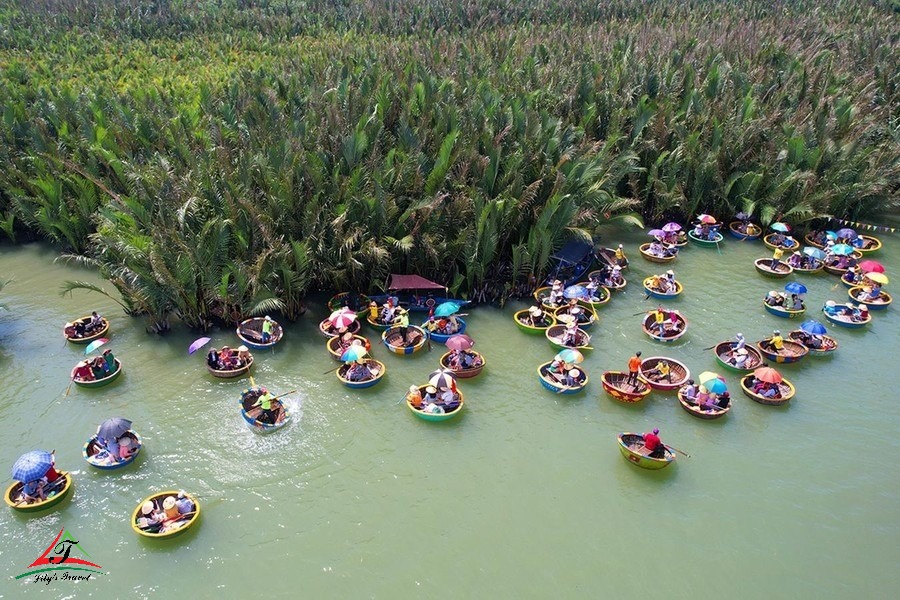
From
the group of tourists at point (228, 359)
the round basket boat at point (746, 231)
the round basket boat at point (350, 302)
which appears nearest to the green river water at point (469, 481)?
the group of tourists at point (228, 359)

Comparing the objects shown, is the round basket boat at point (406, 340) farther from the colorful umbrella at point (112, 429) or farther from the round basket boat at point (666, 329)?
the colorful umbrella at point (112, 429)

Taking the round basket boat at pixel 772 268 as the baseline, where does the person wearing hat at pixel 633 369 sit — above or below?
above

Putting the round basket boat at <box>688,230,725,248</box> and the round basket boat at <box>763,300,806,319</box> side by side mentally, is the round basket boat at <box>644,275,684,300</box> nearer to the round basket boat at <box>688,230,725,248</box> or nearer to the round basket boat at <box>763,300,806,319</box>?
the round basket boat at <box>763,300,806,319</box>

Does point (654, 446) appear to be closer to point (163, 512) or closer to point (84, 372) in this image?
point (163, 512)

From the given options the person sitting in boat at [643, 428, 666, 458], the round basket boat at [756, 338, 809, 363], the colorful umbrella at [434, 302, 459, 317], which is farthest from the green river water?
the colorful umbrella at [434, 302, 459, 317]

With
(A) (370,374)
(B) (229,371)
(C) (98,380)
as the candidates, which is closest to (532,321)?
(A) (370,374)

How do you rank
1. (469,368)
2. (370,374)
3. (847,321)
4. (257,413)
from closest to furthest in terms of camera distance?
(257,413)
(370,374)
(469,368)
(847,321)
